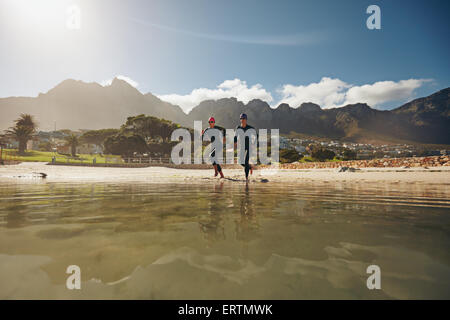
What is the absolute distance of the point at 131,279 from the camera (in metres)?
1.21

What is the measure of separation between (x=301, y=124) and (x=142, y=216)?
631 feet

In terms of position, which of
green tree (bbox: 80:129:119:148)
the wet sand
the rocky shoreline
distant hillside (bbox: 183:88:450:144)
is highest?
distant hillside (bbox: 183:88:450:144)

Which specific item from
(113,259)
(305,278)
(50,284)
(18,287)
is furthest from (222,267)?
(18,287)

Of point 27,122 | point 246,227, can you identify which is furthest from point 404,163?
point 27,122

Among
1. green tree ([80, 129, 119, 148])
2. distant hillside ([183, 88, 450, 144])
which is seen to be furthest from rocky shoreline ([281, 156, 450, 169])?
distant hillside ([183, 88, 450, 144])

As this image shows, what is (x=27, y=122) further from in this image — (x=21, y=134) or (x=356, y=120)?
(x=356, y=120)

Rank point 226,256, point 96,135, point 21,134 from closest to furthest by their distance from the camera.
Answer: point 226,256
point 21,134
point 96,135

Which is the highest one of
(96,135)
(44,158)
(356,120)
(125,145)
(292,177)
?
(356,120)

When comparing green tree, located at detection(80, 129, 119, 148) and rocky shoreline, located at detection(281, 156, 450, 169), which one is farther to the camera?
green tree, located at detection(80, 129, 119, 148)

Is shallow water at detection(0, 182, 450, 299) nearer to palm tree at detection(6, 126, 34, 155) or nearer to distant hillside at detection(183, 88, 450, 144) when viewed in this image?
palm tree at detection(6, 126, 34, 155)

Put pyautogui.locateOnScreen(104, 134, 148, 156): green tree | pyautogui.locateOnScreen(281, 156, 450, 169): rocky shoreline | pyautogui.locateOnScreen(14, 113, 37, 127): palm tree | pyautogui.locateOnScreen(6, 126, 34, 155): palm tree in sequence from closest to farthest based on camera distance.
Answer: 1. pyautogui.locateOnScreen(281, 156, 450, 169): rocky shoreline
2. pyautogui.locateOnScreen(104, 134, 148, 156): green tree
3. pyautogui.locateOnScreen(6, 126, 34, 155): palm tree
4. pyautogui.locateOnScreen(14, 113, 37, 127): palm tree

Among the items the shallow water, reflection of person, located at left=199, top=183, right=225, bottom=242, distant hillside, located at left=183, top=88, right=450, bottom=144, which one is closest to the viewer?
the shallow water

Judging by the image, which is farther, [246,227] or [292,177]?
[292,177]

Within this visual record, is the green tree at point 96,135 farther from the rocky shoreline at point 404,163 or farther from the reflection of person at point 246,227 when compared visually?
the reflection of person at point 246,227
